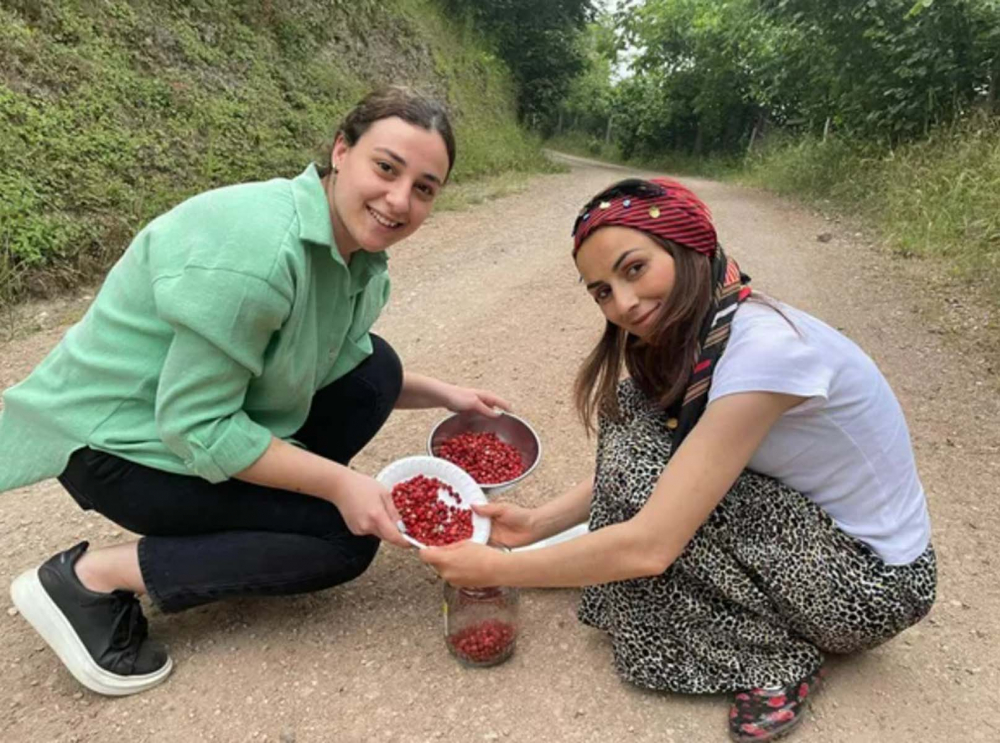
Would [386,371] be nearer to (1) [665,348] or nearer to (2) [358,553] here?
(2) [358,553]

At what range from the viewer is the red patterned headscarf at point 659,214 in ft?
4.51

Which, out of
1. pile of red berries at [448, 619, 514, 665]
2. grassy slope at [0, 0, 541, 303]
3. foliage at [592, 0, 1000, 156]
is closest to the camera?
pile of red berries at [448, 619, 514, 665]

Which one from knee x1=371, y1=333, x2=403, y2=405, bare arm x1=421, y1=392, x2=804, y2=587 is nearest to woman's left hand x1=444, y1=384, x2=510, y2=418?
knee x1=371, y1=333, x2=403, y2=405

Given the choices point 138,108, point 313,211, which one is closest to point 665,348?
point 313,211

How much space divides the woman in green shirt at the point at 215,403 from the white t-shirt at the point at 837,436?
76 centimetres

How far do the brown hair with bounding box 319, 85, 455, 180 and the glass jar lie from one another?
40.3 inches

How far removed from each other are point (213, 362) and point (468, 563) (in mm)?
636

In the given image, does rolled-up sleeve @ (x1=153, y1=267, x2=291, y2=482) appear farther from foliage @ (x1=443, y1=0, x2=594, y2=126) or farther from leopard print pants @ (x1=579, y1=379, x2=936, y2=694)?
foliage @ (x1=443, y1=0, x2=594, y2=126)

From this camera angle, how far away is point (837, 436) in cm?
142

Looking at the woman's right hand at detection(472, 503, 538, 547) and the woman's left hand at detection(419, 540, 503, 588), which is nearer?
the woman's left hand at detection(419, 540, 503, 588)

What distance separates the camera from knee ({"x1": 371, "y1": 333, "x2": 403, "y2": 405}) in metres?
2.07

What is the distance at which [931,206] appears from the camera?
568cm

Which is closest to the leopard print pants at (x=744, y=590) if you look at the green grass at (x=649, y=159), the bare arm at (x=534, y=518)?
the bare arm at (x=534, y=518)

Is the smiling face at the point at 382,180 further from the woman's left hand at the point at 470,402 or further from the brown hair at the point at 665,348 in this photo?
the woman's left hand at the point at 470,402
